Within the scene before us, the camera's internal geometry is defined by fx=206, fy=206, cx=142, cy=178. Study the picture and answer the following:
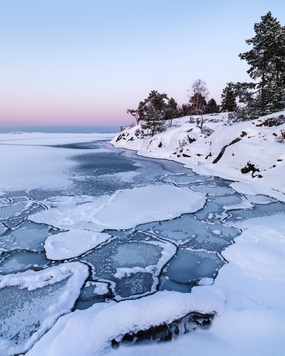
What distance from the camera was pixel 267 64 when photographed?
1344 cm

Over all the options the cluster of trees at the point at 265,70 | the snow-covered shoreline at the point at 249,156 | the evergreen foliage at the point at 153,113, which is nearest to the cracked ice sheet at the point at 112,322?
the snow-covered shoreline at the point at 249,156

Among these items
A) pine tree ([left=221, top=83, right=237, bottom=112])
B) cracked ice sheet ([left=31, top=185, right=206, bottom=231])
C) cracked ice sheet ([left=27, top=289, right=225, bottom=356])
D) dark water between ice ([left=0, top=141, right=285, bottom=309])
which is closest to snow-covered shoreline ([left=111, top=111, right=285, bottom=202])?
dark water between ice ([left=0, top=141, right=285, bottom=309])

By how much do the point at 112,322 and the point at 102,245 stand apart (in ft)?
6.94

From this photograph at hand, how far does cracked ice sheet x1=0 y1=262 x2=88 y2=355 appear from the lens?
224cm

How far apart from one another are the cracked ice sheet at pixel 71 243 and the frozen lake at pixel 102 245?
18 mm

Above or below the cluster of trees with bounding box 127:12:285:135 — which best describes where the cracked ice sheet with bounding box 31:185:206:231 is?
below

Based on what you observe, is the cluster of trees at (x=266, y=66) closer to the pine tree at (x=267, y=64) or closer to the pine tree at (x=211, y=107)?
the pine tree at (x=267, y=64)

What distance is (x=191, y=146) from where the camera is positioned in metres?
17.3

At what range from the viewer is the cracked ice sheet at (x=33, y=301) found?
224cm

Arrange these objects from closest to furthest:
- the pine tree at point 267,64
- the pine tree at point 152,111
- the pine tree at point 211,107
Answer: the pine tree at point 267,64
the pine tree at point 152,111
the pine tree at point 211,107

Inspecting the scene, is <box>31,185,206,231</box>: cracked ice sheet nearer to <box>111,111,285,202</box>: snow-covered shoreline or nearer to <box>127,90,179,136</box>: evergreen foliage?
<box>111,111,285,202</box>: snow-covered shoreline

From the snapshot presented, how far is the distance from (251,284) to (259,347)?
3.21 feet

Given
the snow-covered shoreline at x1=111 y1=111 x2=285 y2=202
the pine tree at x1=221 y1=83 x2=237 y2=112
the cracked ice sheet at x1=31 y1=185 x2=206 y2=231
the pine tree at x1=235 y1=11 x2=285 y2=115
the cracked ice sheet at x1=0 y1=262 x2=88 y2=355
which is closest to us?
the cracked ice sheet at x1=0 y1=262 x2=88 y2=355

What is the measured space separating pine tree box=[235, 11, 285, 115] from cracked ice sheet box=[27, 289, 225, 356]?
14413 millimetres
